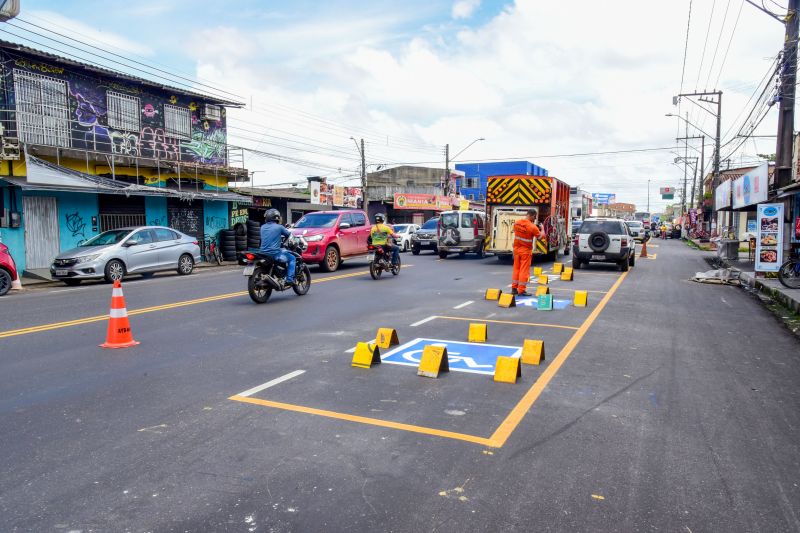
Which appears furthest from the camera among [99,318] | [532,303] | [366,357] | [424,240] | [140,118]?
[424,240]

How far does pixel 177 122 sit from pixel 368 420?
23.6 m

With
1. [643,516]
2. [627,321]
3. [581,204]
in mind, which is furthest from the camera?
[581,204]

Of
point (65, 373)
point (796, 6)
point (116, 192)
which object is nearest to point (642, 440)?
point (65, 373)

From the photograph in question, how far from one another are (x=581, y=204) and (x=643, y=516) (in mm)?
46451

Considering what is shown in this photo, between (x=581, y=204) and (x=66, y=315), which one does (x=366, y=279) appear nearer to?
(x=66, y=315)

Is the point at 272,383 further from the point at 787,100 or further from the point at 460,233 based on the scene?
the point at 460,233

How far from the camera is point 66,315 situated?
10.1 metres

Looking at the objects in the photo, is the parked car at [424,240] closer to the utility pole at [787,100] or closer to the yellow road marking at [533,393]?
the utility pole at [787,100]

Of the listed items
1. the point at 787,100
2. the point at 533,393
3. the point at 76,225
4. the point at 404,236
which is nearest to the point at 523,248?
the point at 533,393

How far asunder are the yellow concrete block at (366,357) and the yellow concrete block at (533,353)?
1.67 metres

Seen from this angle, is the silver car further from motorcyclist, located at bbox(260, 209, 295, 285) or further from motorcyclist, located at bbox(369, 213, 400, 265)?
motorcyclist, located at bbox(260, 209, 295, 285)

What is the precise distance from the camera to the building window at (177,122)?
2477 centimetres

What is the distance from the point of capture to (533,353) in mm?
6715

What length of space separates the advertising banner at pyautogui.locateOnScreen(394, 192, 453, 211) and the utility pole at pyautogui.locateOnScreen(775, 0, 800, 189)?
98.4 feet
